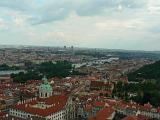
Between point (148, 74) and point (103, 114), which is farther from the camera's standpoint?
point (148, 74)

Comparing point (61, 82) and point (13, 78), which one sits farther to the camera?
point (13, 78)

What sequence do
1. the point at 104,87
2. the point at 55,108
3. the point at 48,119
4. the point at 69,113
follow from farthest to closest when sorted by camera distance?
the point at 104,87 → the point at 69,113 → the point at 55,108 → the point at 48,119

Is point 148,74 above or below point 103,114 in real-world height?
below

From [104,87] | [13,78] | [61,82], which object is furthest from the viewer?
[13,78]

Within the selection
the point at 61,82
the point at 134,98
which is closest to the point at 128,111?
the point at 134,98

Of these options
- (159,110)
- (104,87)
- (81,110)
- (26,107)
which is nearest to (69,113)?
(81,110)

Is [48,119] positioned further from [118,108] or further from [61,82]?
[61,82]

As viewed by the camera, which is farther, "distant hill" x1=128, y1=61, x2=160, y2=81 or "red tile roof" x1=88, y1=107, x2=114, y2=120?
"distant hill" x1=128, y1=61, x2=160, y2=81

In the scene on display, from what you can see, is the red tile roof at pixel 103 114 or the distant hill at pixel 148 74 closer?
the red tile roof at pixel 103 114

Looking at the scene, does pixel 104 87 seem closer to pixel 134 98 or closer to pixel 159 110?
pixel 134 98
